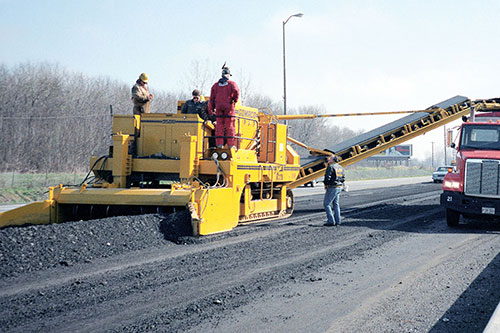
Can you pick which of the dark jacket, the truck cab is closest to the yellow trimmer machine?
the dark jacket

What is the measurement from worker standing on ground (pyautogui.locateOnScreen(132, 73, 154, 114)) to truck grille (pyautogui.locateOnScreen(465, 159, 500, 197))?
7683mm

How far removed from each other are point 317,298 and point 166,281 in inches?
74.7

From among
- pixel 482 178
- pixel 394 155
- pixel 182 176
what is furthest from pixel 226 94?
pixel 394 155

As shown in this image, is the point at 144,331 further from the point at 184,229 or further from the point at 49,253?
the point at 184,229

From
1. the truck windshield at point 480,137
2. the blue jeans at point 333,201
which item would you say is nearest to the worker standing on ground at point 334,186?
the blue jeans at point 333,201

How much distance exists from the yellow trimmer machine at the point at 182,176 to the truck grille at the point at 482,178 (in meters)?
4.41

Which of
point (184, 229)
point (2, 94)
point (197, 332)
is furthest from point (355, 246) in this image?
point (2, 94)

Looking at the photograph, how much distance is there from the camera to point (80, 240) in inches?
309

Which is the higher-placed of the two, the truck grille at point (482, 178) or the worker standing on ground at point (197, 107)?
the worker standing on ground at point (197, 107)

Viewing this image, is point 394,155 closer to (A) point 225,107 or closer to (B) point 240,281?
(A) point 225,107

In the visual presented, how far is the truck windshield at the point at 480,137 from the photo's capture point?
12812mm

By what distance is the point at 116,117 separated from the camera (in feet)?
34.8

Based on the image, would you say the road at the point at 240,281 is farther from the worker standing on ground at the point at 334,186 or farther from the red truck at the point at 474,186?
the worker standing on ground at the point at 334,186

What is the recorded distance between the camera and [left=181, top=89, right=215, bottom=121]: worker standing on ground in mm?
11086
